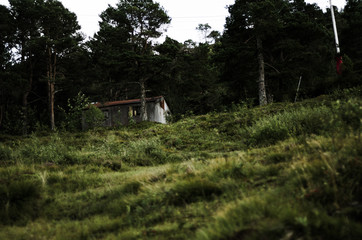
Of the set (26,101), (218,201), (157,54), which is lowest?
(218,201)

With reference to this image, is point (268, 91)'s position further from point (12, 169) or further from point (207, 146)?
point (12, 169)

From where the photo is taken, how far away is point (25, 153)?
859 cm

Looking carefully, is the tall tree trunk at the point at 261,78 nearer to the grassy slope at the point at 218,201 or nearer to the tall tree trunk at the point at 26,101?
the grassy slope at the point at 218,201

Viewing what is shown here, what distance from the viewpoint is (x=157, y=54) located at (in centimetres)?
2703

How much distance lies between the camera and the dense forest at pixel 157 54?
21281mm

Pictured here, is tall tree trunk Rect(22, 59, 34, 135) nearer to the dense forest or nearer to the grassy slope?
the dense forest

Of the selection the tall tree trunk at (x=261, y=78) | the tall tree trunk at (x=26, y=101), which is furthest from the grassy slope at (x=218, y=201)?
the tall tree trunk at (x=26, y=101)

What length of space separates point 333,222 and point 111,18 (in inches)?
1128

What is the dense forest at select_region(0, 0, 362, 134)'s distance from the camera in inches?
838

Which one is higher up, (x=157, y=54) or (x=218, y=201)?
(x=157, y=54)

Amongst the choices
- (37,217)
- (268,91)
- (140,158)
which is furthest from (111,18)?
(37,217)

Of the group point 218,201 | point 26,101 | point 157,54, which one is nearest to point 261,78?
point 157,54

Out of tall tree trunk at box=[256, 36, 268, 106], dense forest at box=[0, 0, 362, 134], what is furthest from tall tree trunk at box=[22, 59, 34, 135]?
tall tree trunk at box=[256, 36, 268, 106]

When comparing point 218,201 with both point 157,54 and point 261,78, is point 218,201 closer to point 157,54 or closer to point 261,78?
point 261,78
